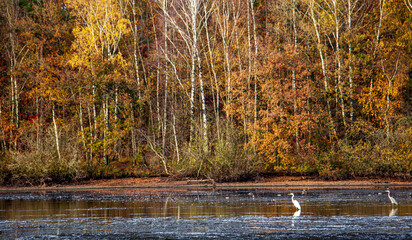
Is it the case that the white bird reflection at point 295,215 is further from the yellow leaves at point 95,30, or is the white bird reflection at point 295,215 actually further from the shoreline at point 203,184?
the yellow leaves at point 95,30

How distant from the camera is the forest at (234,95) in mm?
39938

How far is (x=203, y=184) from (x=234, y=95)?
8070 mm

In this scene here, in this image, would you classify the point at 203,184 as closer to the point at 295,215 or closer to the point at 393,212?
the point at 295,215

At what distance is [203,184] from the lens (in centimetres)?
3947

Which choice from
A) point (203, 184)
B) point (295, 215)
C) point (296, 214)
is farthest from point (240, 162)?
point (295, 215)

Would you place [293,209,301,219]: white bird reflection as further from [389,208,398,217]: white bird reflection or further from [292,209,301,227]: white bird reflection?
[389,208,398,217]: white bird reflection

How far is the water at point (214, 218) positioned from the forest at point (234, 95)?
10.6 meters

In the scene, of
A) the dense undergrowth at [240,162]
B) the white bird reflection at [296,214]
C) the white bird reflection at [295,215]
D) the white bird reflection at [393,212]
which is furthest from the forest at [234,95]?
the white bird reflection at [295,215]

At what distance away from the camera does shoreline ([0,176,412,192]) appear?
1474 inches

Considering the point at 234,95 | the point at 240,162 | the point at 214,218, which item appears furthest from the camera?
the point at 234,95

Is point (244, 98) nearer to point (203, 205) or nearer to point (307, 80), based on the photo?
point (307, 80)

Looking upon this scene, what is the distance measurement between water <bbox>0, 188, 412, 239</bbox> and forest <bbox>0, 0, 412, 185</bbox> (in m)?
10.6

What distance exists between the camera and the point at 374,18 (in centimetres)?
4462

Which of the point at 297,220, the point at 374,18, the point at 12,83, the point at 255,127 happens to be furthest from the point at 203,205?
the point at 12,83
